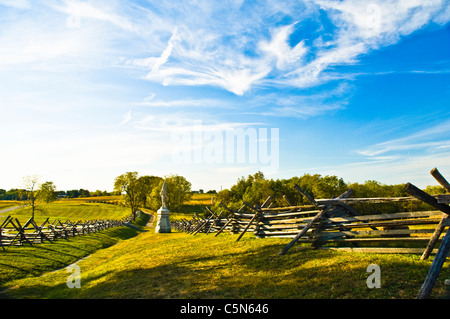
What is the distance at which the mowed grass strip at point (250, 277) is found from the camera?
19.3 feet

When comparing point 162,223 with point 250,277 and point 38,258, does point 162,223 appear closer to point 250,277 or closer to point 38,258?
point 38,258

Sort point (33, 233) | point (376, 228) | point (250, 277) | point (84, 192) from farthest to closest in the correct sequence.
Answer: point (84, 192) → point (33, 233) → point (376, 228) → point (250, 277)

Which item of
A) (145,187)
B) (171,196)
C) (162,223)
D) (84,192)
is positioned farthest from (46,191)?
(84,192)

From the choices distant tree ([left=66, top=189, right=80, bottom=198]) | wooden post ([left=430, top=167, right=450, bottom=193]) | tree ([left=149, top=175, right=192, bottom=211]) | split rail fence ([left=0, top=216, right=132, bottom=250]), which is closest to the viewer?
wooden post ([left=430, top=167, right=450, bottom=193])

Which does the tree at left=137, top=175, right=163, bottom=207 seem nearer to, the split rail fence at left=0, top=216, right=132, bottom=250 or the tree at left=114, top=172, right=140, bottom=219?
the tree at left=114, top=172, right=140, bottom=219

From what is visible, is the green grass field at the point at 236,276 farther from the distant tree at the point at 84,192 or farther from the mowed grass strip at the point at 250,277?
the distant tree at the point at 84,192

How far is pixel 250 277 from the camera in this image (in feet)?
24.6

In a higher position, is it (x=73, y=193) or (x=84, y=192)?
(x=84, y=192)

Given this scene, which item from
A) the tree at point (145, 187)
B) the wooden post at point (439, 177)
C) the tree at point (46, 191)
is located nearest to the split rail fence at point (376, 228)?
the wooden post at point (439, 177)

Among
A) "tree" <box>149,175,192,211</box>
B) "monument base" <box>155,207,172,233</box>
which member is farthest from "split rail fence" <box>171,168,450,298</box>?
"tree" <box>149,175,192,211</box>

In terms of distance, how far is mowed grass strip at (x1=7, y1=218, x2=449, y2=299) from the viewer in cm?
589

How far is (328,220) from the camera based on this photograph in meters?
9.22

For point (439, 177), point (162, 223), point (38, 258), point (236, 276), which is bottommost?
point (38, 258)
